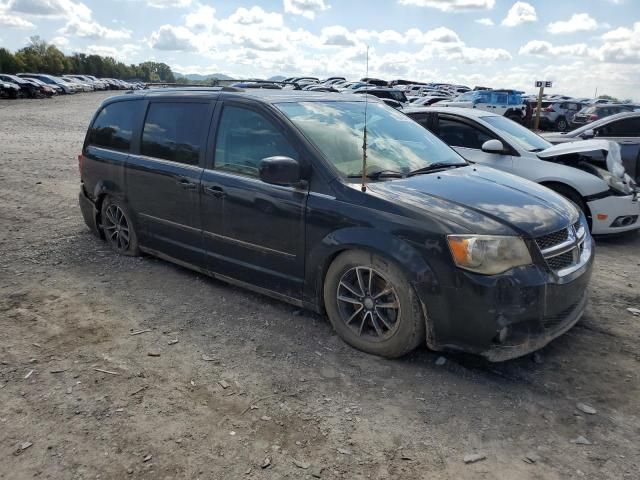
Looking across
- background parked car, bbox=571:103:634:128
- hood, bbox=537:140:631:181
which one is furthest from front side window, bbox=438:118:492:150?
background parked car, bbox=571:103:634:128

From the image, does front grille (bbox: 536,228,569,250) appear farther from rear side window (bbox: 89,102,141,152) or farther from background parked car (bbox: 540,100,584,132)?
background parked car (bbox: 540,100,584,132)

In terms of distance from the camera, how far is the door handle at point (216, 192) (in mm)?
4418

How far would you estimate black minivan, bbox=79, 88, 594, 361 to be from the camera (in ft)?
10.9

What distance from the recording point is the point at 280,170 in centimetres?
376

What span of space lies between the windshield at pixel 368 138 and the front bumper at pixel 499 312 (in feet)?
3.92

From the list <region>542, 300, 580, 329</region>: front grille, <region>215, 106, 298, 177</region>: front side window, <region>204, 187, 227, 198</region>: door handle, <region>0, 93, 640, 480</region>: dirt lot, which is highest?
<region>215, 106, 298, 177</region>: front side window

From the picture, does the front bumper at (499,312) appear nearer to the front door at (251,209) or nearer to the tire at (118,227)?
the front door at (251,209)

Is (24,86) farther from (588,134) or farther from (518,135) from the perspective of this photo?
(518,135)

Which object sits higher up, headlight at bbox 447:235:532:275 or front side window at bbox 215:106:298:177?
front side window at bbox 215:106:298:177

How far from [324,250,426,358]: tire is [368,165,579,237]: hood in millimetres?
465

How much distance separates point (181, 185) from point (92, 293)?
126 cm

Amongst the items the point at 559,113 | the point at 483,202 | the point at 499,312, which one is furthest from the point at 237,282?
the point at 559,113

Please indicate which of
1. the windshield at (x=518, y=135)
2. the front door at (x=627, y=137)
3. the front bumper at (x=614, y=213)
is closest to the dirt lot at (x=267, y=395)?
the front bumper at (x=614, y=213)

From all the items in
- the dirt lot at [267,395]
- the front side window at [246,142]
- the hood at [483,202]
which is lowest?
the dirt lot at [267,395]
